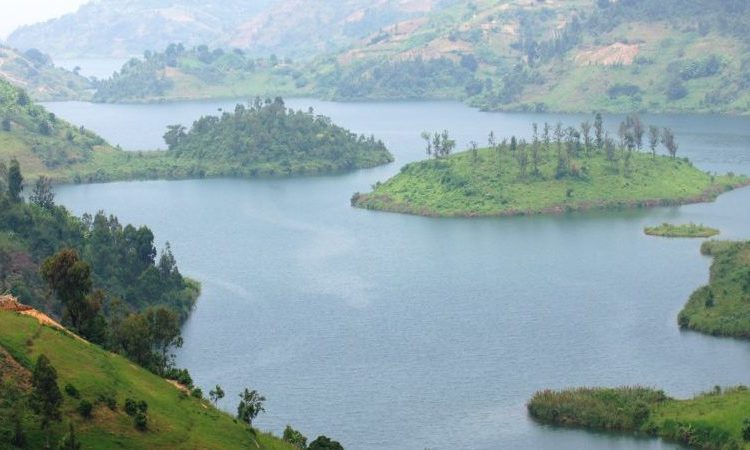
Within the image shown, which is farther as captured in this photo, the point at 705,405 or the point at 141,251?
the point at 141,251

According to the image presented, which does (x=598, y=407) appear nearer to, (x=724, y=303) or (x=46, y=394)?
(x=724, y=303)

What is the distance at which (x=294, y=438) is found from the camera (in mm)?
94375

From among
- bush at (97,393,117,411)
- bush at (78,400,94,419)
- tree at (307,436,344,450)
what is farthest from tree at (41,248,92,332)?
tree at (307,436,344,450)

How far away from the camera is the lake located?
4240 inches

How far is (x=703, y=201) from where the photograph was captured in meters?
198

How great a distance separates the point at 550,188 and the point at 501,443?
10022 centimetres

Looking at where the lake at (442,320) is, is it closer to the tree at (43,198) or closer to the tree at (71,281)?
the tree at (71,281)

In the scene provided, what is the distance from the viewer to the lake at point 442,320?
10769 cm

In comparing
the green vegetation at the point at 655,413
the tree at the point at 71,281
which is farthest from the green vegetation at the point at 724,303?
the tree at the point at 71,281

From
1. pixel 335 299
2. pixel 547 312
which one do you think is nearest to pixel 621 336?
pixel 547 312

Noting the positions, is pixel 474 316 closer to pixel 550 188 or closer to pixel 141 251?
pixel 141 251

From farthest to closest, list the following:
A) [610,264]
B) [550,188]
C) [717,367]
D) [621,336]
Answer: [550,188] → [610,264] → [621,336] → [717,367]

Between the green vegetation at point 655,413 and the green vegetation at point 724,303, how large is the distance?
1883 cm

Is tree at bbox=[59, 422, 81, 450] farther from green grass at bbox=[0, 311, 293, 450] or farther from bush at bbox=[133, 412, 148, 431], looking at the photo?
bush at bbox=[133, 412, 148, 431]
